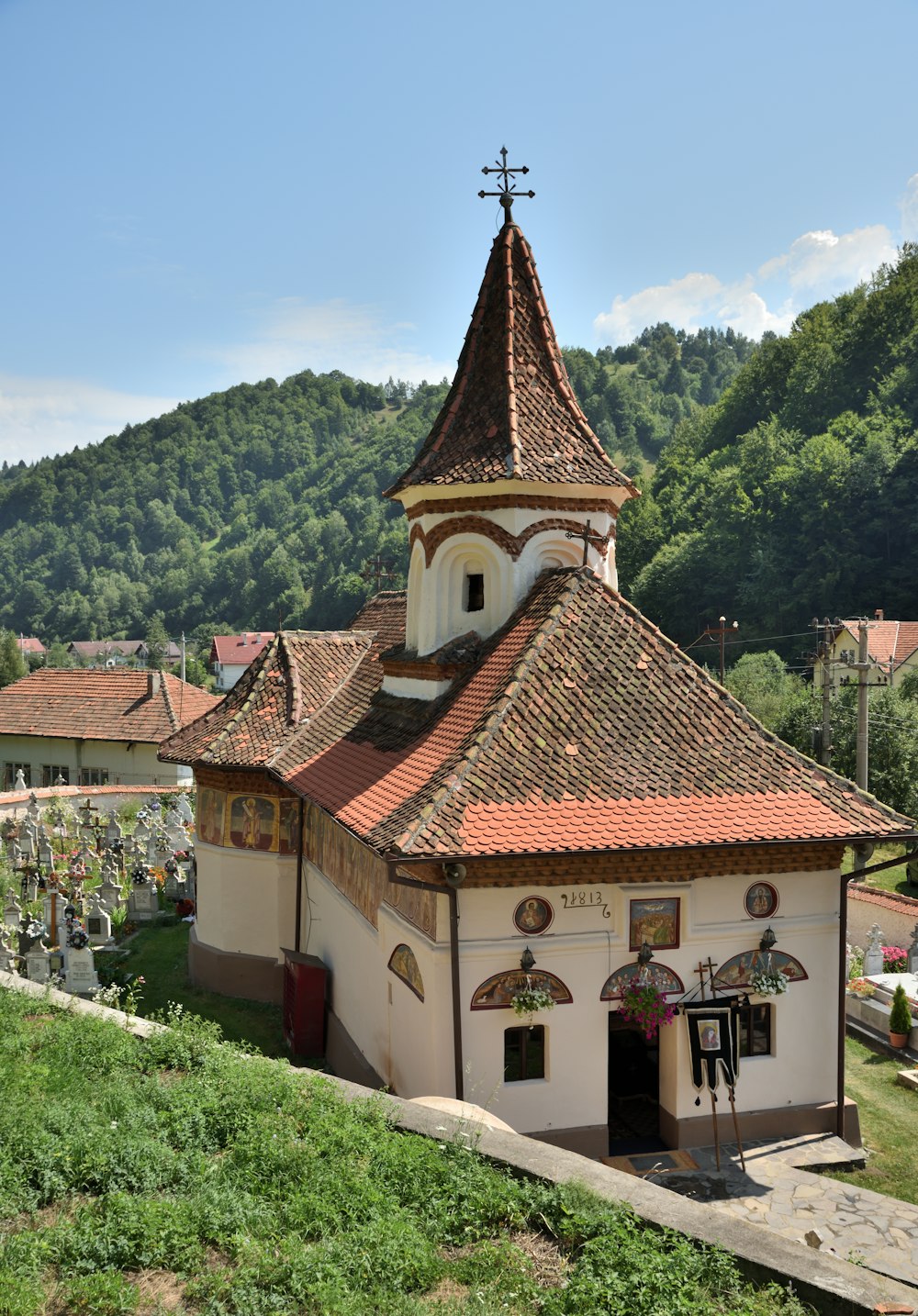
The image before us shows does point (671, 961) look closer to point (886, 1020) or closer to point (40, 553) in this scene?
point (886, 1020)

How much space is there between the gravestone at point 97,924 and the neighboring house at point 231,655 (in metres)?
72.0

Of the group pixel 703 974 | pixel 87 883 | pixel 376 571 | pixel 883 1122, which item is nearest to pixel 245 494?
pixel 376 571

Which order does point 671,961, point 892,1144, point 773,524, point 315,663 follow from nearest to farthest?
point 671,961
point 892,1144
point 315,663
point 773,524

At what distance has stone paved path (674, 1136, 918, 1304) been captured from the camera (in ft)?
31.4

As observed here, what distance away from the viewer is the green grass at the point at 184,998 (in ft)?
52.5

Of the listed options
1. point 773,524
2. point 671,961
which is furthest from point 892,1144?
point 773,524

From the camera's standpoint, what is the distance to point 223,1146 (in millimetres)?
Answer: 7934

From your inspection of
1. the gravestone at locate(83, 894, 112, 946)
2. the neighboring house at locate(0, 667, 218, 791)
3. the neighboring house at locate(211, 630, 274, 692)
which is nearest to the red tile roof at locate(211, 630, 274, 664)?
the neighboring house at locate(211, 630, 274, 692)

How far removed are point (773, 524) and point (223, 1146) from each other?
66661 mm

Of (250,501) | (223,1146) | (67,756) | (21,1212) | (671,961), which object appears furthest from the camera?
(250,501)

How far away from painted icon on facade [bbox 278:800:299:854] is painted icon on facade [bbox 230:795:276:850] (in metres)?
0.13

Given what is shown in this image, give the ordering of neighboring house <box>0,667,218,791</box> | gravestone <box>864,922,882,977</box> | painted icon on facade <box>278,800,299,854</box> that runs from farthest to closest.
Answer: neighboring house <box>0,667,218,791</box>
gravestone <box>864,922,882,977</box>
painted icon on facade <box>278,800,299,854</box>

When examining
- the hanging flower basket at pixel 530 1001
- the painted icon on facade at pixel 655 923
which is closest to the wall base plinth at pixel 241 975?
the hanging flower basket at pixel 530 1001

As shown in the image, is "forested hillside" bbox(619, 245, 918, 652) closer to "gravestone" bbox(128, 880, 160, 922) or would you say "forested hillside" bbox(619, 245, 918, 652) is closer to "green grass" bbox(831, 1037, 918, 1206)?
"gravestone" bbox(128, 880, 160, 922)
